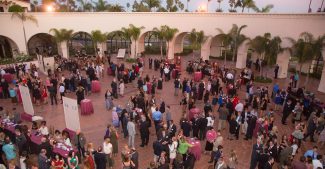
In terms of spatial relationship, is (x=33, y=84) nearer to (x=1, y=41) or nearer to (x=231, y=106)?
(x=231, y=106)

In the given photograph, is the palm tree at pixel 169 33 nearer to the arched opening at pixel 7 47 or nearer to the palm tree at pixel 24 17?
the palm tree at pixel 24 17

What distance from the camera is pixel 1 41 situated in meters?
27.3

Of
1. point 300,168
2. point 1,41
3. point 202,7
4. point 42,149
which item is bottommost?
point 300,168

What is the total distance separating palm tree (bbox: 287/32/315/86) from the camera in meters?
17.3

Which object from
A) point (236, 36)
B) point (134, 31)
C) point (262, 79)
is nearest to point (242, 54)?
point (236, 36)

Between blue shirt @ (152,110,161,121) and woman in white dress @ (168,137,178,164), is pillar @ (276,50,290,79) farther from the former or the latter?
woman in white dress @ (168,137,178,164)

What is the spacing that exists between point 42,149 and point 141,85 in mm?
9319

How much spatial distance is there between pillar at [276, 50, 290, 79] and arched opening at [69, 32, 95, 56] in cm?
1996

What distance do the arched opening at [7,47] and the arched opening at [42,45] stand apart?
155cm

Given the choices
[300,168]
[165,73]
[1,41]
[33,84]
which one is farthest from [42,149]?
[1,41]

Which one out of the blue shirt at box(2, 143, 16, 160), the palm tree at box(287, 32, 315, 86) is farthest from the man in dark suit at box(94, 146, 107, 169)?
the palm tree at box(287, 32, 315, 86)

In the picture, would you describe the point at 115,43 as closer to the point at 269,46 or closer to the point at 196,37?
the point at 196,37

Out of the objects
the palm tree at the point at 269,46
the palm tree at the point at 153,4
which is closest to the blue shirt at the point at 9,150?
the palm tree at the point at 269,46

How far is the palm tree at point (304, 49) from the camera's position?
1730 cm
